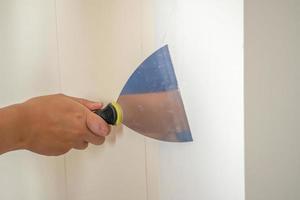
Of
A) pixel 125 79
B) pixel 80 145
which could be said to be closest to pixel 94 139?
pixel 80 145

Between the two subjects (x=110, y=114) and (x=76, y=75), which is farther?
(x=76, y=75)

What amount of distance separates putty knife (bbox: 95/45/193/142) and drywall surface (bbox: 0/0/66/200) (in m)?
0.20

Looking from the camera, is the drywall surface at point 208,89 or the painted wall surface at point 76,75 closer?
the drywall surface at point 208,89

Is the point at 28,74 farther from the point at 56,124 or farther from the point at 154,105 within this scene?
the point at 154,105

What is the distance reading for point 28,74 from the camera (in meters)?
0.70

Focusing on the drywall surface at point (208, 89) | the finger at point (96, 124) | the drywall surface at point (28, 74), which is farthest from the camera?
the drywall surface at point (28, 74)

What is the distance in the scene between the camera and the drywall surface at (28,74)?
680 millimetres

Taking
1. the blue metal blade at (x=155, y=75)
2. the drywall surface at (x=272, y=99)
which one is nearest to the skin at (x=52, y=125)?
the blue metal blade at (x=155, y=75)

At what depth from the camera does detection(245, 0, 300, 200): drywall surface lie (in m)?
0.49

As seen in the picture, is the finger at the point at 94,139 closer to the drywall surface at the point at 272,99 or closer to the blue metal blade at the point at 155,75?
the blue metal blade at the point at 155,75

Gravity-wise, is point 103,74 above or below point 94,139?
above

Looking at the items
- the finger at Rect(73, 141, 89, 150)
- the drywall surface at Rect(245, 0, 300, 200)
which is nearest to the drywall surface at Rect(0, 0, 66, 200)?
the finger at Rect(73, 141, 89, 150)

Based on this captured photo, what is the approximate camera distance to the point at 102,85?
0.66 metres

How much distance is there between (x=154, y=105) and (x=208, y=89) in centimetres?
11
